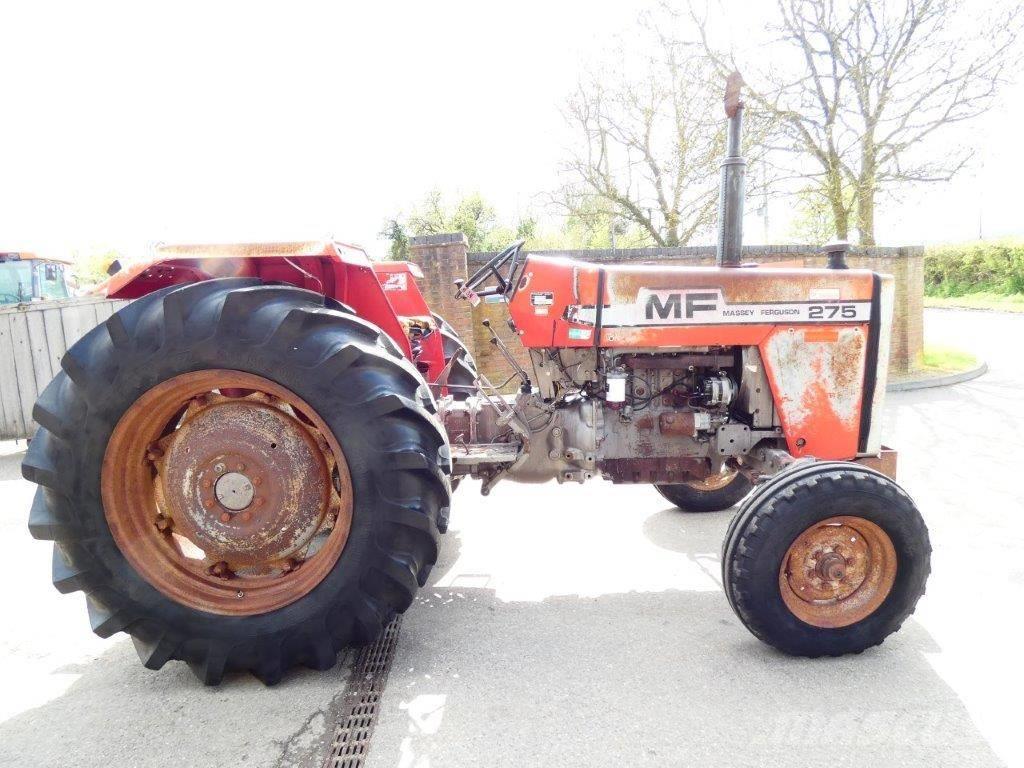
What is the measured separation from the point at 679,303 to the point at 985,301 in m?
23.4

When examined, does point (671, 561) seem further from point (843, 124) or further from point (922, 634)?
point (843, 124)

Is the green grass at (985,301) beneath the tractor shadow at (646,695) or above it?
above

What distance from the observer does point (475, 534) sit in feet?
11.3

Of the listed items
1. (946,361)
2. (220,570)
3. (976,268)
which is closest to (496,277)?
(220,570)

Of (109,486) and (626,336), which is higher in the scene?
(626,336)

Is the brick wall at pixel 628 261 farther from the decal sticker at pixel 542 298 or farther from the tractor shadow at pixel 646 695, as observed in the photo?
the tractor shadow at pixel 646 695

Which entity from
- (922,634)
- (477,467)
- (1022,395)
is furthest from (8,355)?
(1022,395)

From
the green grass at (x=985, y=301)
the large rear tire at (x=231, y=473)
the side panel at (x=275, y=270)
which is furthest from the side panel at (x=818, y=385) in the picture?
the green grass at (x=985, y=301)

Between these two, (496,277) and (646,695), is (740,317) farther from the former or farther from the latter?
(646,695)

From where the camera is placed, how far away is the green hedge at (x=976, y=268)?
2116cm

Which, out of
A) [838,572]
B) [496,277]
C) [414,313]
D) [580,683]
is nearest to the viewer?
[580,683]

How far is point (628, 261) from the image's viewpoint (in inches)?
296

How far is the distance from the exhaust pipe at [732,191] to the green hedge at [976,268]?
24.4 meters

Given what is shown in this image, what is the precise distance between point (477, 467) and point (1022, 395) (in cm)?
702
